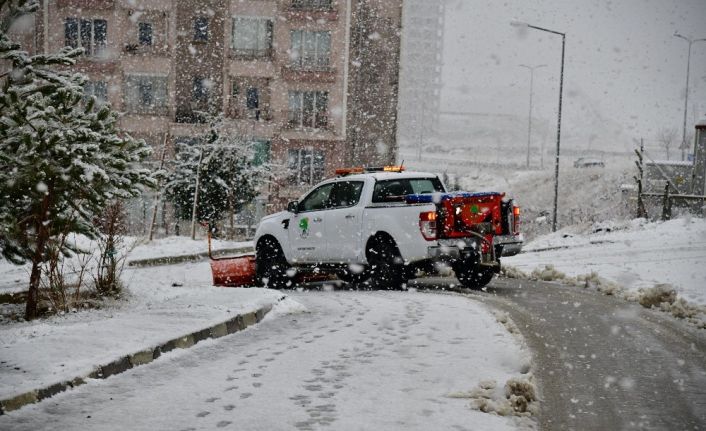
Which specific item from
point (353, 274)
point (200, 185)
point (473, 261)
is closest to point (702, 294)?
point (473, 261)

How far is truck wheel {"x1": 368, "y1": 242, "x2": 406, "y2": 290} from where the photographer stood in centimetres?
1355

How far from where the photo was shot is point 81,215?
1116 centimetres

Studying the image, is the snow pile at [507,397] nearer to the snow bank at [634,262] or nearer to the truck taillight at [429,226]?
the snow bank at [634,262]

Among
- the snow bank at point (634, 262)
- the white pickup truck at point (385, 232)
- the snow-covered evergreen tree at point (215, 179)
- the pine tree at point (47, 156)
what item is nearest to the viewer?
the pine tree at point (47, 156)

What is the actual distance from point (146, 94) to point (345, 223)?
102 ft

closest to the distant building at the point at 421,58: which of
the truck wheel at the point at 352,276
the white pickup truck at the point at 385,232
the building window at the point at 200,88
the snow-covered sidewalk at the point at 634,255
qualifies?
the building window at the point at 200,88

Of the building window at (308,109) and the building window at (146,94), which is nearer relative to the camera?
the building window at (146,94)

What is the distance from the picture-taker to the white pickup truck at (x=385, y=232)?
1300cm

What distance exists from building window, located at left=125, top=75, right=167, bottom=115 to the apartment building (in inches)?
2.0

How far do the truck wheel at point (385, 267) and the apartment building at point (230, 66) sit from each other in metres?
28.6

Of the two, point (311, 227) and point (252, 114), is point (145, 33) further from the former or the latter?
point (311, 227)

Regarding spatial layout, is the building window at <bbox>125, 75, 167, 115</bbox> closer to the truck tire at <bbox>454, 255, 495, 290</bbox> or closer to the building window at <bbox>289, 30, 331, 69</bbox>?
the building window at <bbox>289, 30, 331, 69</bbox>

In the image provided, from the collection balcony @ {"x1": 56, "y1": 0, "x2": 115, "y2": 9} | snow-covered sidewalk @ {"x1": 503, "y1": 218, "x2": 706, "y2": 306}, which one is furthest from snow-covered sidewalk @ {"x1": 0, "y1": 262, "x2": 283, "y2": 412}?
balcony @ {"x1": 56, "y1": 0, "x2": 115, "y2": 9}

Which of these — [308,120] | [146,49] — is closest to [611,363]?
[308,120]
